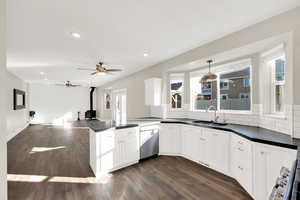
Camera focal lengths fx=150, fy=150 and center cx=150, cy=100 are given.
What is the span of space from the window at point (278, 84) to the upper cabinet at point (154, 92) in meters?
2.74

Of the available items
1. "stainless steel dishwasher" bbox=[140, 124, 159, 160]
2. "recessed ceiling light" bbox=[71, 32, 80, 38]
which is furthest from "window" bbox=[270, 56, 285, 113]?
"recessed ceiling light" bbox=[71, 32, 80, 38]

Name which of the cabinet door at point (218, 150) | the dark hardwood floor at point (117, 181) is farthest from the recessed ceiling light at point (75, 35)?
the cabinet door at point (218, 150)

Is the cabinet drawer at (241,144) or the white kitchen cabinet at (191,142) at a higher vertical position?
the cabinet drawer at (241,144)

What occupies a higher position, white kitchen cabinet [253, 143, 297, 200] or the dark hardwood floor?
white kitchen cabinet [253, 143, 297, 200]

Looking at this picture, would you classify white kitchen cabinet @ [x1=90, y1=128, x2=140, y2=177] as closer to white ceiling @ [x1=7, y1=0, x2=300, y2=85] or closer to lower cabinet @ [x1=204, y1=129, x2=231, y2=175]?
lower cabinet @ [x1=204, y1=129, x2=231, y2=175]

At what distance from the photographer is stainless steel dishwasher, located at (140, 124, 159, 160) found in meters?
3.57

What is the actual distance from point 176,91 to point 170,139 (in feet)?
5.11

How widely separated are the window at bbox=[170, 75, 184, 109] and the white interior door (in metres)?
3.47

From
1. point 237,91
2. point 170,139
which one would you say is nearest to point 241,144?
point 237,91

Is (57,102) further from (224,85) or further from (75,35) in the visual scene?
(224,85)

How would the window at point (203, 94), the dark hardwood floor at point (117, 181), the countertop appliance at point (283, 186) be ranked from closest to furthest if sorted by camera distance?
the countertop appliance at point (283, 186) → the dark hardwood floor at point (117, 181) → the window at point (203, 94)

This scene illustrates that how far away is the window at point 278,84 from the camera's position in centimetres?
269

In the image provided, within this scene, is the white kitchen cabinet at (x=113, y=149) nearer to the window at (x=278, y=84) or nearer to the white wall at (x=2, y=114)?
the white wall at (x=2, y=114)

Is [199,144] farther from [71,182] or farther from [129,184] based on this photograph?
[71,182]
